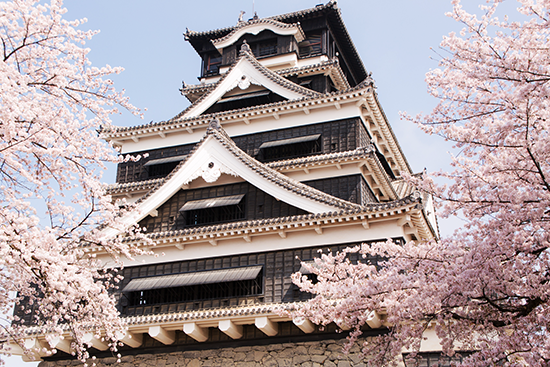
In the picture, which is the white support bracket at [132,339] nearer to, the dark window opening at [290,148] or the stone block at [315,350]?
the stone block at [315,350]

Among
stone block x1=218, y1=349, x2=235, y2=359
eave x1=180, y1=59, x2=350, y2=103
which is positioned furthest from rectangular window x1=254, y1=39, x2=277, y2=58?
stone block x1=218, y1=349, x2=235, y2=359

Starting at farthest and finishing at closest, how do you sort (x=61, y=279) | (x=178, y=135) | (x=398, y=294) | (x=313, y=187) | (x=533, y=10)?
(x=178, y=135) < (x=313, y=187) < (x=398, y=294) < (x=61, y=279) < (x=533, y=10)

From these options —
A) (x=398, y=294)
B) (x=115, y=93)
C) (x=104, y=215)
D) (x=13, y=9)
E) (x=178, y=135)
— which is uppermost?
(x=178, y=135)

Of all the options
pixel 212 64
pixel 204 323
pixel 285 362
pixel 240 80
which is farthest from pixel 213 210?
pixel 212 64

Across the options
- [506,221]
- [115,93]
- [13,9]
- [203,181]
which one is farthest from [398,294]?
[203,181]

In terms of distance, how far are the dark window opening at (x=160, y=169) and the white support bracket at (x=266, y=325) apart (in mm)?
8001

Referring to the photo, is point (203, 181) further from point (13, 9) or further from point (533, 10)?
point (533, 10)

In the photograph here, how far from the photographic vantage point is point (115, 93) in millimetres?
8062

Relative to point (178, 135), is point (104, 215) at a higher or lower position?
lower

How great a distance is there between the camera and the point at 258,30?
69.6ft

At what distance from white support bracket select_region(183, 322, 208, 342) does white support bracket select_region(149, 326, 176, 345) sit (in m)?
0.67

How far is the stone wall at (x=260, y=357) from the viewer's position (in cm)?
1139

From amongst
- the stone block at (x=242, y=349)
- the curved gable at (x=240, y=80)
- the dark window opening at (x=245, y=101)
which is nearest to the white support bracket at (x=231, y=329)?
the stone block at (x=242, y=349)

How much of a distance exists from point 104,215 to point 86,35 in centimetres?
286
